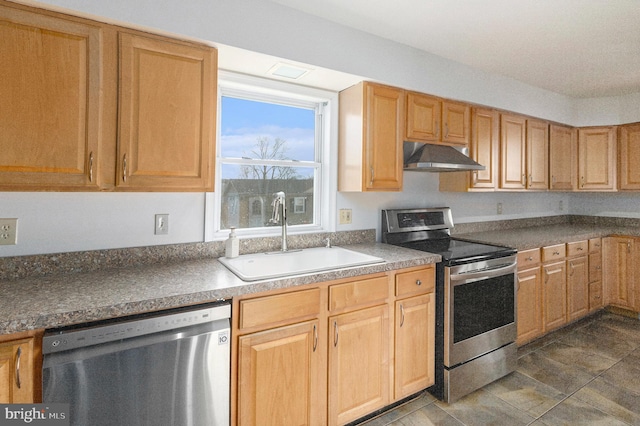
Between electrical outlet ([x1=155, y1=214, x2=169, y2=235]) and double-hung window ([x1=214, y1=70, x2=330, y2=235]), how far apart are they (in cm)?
31

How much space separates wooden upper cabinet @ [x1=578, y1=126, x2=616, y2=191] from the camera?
12.2 ft

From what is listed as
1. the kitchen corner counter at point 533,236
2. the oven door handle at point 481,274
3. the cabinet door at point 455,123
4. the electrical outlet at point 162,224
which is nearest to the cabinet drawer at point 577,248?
the kitchen corner counter at point 533,236

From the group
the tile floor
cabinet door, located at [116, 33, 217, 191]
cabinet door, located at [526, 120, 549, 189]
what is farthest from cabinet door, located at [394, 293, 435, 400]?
cabinet door, located at [526, 120, 549, 189]

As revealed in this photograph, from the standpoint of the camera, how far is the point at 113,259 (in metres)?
1.76

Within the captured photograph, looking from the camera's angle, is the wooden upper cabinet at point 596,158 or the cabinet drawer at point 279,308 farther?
the wooden upper cabinet at point 596,158

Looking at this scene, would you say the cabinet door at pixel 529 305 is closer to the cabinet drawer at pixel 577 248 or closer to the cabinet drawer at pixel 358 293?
the cabinet drawer at pixel 577 248

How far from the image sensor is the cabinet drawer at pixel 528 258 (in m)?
2.70

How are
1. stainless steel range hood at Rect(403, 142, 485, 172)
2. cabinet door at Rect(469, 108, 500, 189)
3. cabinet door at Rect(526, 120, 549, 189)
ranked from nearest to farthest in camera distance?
stainless steel range hood at Rect(403, 142, 485, 172), cabinet door at Rect(469, 108, 500, 189), cabinet door at Rect(526, 120, 549, 189)

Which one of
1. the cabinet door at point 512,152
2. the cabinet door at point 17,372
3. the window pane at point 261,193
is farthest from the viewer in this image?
A: the cabinet door at point 512,152

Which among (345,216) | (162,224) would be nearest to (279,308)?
(162,224)

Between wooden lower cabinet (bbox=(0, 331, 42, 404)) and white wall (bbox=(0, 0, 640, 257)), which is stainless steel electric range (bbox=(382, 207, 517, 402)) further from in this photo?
wooden lower cabinet (bbox=(0, 331, 42, 404))

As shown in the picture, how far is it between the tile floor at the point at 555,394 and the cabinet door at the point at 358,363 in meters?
0.21

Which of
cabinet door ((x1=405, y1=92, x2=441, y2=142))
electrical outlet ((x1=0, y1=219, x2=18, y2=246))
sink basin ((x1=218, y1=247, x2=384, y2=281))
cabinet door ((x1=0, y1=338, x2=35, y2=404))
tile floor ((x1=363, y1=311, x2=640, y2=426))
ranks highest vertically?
cabinet door ((x1=405, y1=92, x2=441, y2=142))

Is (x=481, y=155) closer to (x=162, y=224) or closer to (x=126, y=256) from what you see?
(x=162, y=224)
